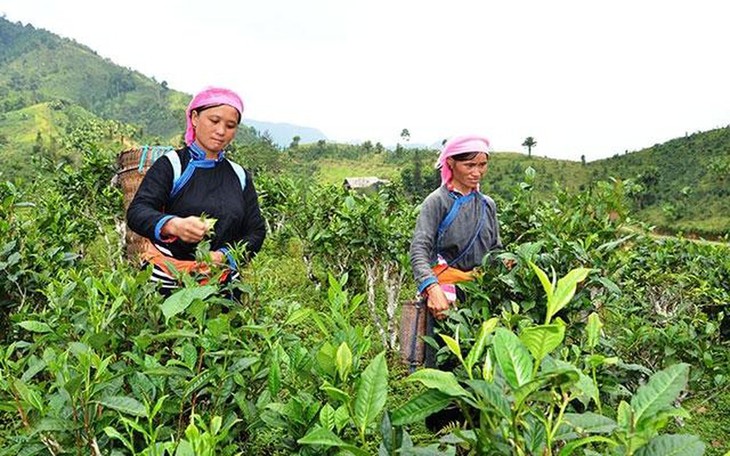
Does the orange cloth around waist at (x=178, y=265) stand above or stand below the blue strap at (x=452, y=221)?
below

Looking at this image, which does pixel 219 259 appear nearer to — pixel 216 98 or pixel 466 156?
pixel 216 98

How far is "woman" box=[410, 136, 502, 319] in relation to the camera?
2.79 meters

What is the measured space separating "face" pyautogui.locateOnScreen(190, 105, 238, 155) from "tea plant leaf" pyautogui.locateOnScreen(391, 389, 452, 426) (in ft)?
6.46

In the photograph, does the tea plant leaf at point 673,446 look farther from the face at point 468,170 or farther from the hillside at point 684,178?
the hillside at point 684,178

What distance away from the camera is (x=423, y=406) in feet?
2.72

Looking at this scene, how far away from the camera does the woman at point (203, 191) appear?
2363mm

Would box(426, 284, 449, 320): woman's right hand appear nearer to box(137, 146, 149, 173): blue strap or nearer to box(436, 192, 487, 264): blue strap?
box(436, 192, 487, 264): blue strap

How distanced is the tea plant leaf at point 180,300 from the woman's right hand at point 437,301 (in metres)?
1.41

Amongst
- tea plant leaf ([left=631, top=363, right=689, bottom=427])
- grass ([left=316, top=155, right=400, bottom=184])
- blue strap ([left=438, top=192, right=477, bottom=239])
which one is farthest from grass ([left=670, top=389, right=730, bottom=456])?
grass ([left=316, top=155, right=400, bottom=184])

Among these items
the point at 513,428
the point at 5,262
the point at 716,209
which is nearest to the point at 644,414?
the point at 513,428

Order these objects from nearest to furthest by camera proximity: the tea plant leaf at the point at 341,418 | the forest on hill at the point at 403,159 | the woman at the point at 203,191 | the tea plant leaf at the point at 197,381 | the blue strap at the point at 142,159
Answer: the tea plant leaf at the point at 341,418
the tea plant leaf at the point at 197,381
the woman at the point at 203,191
the blue strap at the point at 142,159
the forest on hill at the point at 403,159

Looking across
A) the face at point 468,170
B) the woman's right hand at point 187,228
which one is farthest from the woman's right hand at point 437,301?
the woman's right hand at point 187,228

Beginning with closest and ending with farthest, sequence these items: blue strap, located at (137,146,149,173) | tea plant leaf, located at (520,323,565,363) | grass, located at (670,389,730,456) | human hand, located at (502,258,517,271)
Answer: tea plant leaf, located at (520,323,565,363) < human hand, located at (502,258,517,271) < blue strap, located at (137,146,149,173) < grass, located at (670,389,730,456)

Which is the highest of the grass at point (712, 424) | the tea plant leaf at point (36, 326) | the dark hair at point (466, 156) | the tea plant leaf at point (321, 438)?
the dark hair at point (466, 156)
